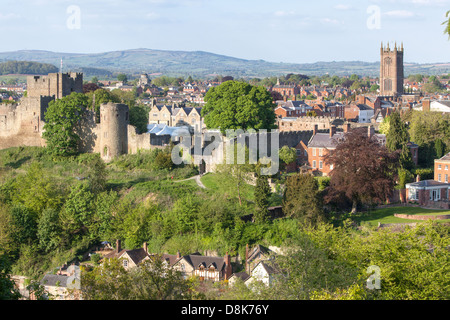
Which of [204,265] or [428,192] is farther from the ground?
[428,192]

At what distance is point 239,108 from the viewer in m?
39.2

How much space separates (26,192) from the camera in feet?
114

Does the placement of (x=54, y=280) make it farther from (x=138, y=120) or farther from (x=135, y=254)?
(x=138, y=120)

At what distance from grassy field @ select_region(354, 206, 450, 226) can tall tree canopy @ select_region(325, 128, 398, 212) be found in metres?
0.73

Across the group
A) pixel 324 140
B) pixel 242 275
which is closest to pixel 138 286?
pixel 242 275

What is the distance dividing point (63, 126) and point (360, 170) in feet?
56.3

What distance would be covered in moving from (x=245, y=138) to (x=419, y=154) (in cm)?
1164

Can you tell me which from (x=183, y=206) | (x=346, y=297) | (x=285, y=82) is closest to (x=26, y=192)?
(x=183, y=206)

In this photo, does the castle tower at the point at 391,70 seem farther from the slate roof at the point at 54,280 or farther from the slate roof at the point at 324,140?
the slate roof at the point at 54,280

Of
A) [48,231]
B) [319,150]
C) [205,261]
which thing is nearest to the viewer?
[205,261]

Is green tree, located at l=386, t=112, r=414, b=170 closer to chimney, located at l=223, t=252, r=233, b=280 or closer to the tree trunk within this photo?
the tree trunk

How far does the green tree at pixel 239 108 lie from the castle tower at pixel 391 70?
6431 centimetres

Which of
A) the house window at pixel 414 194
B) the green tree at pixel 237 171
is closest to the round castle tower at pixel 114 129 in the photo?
the green tree at pixel 237 171
